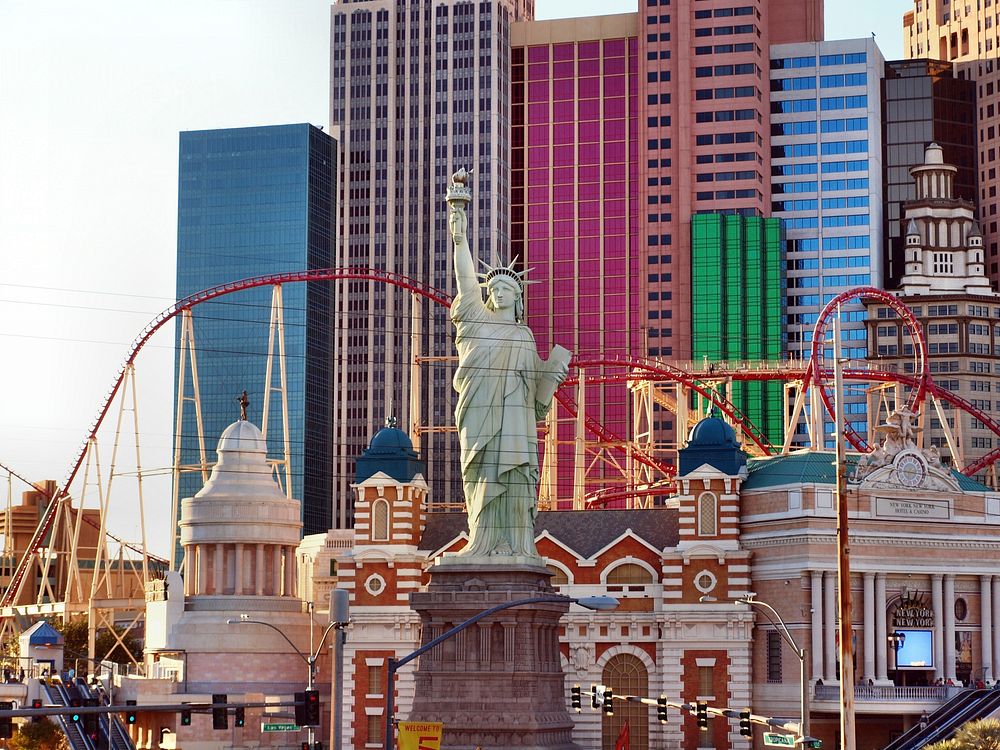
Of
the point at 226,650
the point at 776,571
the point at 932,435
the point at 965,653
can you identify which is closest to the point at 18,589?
the point at 226,650

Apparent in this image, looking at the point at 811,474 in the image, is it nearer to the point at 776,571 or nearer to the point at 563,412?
the point at 776,571

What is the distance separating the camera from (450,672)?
8231 cm

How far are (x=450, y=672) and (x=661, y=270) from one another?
91.4 m

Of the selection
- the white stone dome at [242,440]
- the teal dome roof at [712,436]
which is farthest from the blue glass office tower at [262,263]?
the teal dome roof at [712,436]

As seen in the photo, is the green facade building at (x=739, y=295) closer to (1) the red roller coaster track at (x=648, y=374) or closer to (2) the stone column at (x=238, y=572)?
(1) the red roller coaster track at (x=648, y=374)

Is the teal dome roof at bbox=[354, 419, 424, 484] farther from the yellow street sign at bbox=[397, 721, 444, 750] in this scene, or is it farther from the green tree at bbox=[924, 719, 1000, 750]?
the yellow street sign at bbox=[397, 721, 444, 750]

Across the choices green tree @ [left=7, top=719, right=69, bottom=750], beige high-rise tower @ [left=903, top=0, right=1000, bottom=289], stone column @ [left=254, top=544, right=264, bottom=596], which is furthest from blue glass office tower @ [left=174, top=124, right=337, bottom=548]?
green tree @ [left=7, top=719, right=69, bottom=750]

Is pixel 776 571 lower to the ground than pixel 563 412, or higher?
lower

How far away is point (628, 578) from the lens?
9494cm

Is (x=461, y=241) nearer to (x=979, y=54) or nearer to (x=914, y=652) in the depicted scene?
(x=914, y=652)

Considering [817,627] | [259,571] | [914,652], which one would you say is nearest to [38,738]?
[259,571]

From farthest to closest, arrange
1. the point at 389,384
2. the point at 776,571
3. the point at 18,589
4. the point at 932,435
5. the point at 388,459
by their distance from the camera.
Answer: the point at 389,384, the point at 932,435, the point at 18,589, the point at 388,459, the point at 776,571

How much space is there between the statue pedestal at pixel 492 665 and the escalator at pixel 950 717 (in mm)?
13959

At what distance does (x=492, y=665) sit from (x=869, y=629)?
60.1ft
